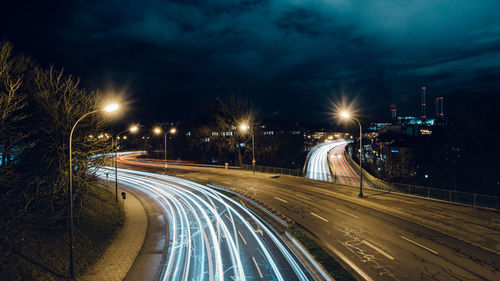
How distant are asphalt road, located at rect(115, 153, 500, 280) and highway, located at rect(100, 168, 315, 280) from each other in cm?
281

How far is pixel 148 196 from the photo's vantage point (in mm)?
31312

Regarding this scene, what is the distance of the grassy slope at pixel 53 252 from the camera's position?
12023 mm

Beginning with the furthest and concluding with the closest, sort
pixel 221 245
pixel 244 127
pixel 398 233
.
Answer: pixel 244 127 → pixel 398 233 → pixel 221 245

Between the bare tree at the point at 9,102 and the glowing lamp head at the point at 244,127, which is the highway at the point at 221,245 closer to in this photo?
the bare tree at the point at 9,102

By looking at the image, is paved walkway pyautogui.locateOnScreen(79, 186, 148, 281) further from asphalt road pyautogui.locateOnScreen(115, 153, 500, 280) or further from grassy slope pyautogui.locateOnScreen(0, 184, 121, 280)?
asphalt road pyautogui.locateOnScreen(115, 153, 500, 280)

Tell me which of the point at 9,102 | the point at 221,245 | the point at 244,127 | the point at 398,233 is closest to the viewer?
the point at 9,102

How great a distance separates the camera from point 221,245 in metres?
15.9

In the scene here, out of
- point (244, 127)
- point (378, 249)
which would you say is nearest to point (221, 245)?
point (378, 249)

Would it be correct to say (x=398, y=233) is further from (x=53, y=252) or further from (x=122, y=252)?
(x=53, y=252)

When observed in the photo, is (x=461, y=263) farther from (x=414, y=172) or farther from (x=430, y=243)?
(x=414, y=172)

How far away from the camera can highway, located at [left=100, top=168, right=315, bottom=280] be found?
41.1 ft

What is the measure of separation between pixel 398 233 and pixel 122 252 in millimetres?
16850

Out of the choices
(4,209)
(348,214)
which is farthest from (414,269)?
(4,209)

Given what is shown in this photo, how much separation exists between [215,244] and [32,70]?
17291mm
